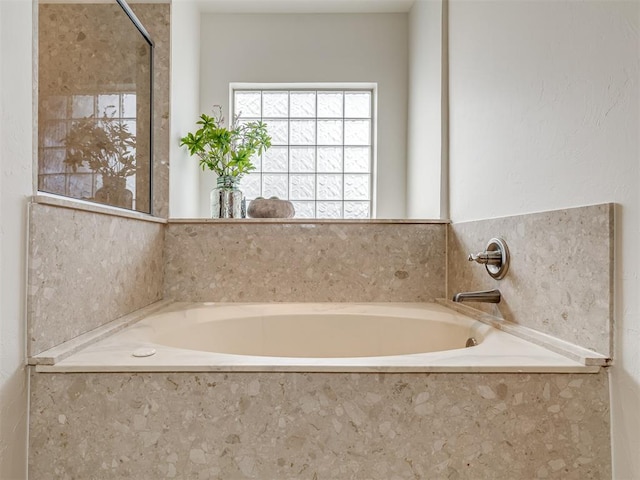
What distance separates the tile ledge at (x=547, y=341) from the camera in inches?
30.3

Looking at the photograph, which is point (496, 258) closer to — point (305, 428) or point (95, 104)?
point (305, 428)

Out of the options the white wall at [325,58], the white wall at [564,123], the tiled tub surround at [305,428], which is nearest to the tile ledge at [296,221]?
the white wall at [564,123]

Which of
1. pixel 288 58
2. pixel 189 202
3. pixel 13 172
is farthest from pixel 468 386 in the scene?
pixel 288 58

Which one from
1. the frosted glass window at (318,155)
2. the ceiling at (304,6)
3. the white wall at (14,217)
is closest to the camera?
the white wall at (14,217)

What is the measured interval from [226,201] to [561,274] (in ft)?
4.24

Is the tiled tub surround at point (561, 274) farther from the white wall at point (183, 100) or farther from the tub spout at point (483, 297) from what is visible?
the white wall at point (183, 100)

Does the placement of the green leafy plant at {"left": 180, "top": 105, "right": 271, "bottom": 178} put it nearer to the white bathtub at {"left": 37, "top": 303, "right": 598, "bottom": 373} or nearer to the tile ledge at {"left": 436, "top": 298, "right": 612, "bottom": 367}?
the white bathtub at {"left": 37, "top": 303, "right": 598, "bottom": 373}

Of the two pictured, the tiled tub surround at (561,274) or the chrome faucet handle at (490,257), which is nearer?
the tiled tub surround at (561,274)

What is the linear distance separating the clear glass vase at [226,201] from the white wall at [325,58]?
0.96 ft

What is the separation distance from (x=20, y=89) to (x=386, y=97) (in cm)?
165

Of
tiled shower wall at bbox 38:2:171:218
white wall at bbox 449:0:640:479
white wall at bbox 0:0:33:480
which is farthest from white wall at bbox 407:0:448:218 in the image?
white wall at bbox 0:0:33:480

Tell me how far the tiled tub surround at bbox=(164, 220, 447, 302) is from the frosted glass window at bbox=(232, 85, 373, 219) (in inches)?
21.5

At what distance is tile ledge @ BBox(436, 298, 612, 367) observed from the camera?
2.53 ft

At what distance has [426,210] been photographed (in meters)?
1.77
